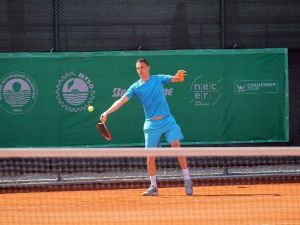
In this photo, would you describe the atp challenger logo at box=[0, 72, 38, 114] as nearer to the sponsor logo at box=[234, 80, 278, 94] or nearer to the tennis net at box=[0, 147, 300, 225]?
the tennis net at box=[0, 147, 300, 225]

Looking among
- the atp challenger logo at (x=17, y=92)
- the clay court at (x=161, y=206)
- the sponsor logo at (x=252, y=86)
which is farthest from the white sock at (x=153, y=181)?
the sponsor logo at (x=252, y=86)

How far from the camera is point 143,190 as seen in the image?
11656mm

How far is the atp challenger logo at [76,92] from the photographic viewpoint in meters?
12.0

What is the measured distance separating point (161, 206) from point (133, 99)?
9.36 feet

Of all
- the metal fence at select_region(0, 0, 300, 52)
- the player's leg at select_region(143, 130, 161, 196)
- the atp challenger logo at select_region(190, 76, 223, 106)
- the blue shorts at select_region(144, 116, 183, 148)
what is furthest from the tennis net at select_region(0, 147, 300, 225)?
the metal fence at select_region(0, 0, 300, 52)

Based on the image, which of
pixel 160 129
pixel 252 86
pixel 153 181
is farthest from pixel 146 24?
pixel 153 181

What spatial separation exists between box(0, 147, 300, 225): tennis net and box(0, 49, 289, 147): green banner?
362mm

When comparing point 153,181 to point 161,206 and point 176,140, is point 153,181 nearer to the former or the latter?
point 176,140

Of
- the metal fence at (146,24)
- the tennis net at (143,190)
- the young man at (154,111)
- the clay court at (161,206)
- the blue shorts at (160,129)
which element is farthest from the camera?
the metal fence at (146,24)

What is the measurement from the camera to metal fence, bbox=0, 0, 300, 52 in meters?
12.3

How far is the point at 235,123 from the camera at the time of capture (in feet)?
40.9

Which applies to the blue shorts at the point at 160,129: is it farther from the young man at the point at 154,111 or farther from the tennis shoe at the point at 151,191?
the tennis shoe at the point at 151,191

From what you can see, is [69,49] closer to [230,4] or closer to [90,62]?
[90,62]

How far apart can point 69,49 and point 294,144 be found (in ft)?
12.1
